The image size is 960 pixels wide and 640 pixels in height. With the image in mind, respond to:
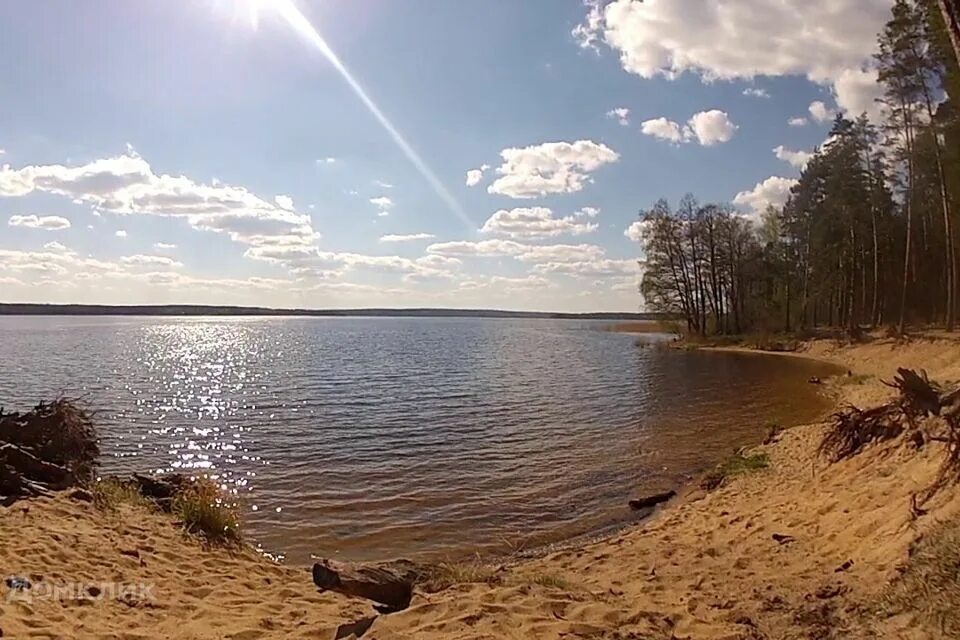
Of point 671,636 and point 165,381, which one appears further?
point 165,381

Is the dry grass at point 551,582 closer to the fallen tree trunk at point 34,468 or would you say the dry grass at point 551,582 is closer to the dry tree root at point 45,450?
the dry tree root at point 45,450

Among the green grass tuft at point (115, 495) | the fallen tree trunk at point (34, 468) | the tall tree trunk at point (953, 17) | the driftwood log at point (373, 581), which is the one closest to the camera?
the tall tree trunk at point (953, 17)

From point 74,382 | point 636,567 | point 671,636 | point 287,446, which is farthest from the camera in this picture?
point 74,382

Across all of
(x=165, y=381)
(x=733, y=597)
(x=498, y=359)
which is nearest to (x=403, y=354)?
(x=498, y=359)

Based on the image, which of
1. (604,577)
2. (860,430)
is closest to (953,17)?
(604,577)

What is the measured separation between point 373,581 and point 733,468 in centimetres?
925

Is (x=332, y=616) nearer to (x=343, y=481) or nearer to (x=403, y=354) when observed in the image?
(x=343, y=481)

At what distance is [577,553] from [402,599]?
4.07 meters

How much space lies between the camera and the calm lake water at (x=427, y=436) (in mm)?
11867

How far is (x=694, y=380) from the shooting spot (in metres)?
33.1

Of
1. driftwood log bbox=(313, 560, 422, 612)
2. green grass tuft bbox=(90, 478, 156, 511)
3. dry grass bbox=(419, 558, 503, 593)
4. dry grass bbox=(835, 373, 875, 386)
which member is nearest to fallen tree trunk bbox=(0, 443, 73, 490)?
green grass tuft bbox=(90, 478, 156, 511)

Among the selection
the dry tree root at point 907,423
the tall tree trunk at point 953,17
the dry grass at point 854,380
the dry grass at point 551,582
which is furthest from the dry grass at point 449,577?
the dry grass at point 854,380

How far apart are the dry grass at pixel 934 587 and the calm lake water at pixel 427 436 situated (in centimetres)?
616

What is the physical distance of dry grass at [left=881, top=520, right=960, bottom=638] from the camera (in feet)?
14.3
